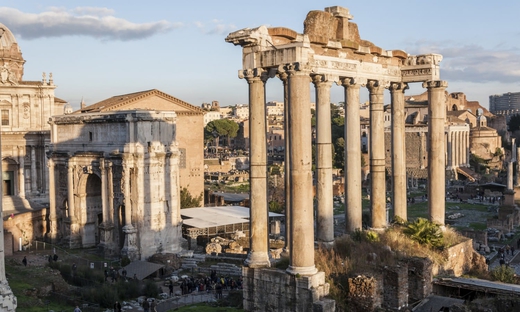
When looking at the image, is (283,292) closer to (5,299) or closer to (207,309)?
(207,309)

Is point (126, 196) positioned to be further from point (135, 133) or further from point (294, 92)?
point (294, 92)

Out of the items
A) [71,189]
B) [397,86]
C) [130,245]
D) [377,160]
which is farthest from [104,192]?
[397,86]

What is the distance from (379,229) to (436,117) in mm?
3446

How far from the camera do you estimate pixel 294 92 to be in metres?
12.1

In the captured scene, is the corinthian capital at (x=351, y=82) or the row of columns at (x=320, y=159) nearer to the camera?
the row of columns at (x=320, y=159)

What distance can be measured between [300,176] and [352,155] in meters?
3.93

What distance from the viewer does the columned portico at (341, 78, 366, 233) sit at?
15.4 m

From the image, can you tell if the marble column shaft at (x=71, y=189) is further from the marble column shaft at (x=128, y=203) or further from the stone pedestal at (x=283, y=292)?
the stone pedestal at (x=283, y=292)

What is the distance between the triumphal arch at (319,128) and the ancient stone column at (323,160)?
24mm

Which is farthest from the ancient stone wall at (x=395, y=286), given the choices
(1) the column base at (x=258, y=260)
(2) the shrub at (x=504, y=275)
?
(2) the shrub at (x=504, y=275)

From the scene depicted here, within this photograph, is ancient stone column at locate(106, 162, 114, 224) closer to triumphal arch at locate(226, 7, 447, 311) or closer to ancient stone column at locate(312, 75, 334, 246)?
triumphal arch at locate(226, 7, 447, 311)

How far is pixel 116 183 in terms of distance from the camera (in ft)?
97.1

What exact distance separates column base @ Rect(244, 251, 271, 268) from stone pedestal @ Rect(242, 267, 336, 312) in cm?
13

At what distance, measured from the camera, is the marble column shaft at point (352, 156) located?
15433mm
